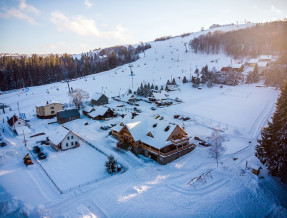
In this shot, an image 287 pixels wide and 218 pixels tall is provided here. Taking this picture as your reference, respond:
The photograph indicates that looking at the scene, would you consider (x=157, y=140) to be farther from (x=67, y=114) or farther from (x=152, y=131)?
(x=67, y=114)

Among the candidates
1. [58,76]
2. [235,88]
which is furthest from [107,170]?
[58,76]

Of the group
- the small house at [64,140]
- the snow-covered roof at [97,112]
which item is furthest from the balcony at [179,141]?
the snow-covered roof at [97,112]

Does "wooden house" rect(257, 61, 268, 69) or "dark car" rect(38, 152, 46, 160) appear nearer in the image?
"dark car" rect(38, 152, 46, 160)

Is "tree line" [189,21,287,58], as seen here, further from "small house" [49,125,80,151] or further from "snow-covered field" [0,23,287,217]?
"small house" [49,125,80,151]

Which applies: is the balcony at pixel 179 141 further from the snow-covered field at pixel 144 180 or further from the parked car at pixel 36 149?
the parked car at pixel 36 149

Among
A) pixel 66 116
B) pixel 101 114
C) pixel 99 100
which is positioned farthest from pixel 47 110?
pixel 99 100

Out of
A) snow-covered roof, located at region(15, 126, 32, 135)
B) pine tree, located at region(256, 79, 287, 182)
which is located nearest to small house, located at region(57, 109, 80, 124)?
snow-covered roof, located at region(15, 126, 32, 135)

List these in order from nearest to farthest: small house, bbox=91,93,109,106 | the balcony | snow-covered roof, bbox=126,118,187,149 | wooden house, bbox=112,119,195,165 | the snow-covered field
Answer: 1. the snow-covered field
2. wooden house, bbox=112,119,195,165
3. the balcony
4. snow-covered roof, bbox=126,118,187,149
5. small house, bbox=91,93,109,106
